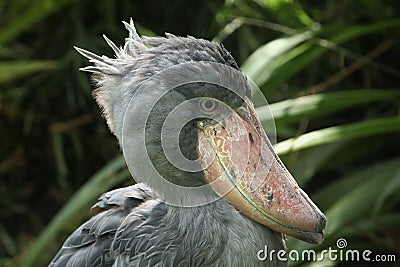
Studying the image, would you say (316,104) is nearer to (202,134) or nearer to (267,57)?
(267,57)

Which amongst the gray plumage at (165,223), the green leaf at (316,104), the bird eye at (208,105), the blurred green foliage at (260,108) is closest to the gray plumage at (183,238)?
the gray plumage at (165,223)

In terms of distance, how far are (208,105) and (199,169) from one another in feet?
0.38

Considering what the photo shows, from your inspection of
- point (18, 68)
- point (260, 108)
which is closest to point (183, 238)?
point (260, 108)

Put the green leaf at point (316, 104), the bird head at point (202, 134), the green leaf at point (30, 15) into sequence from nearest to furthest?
the bird head at point (202, 134), the green leaf at point (316, 104), the green leaf at point (30, 15)

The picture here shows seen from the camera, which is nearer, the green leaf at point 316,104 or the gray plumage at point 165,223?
the gray plumage at point 165,223

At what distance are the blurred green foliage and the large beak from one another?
22.4 inches

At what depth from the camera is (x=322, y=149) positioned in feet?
7.58

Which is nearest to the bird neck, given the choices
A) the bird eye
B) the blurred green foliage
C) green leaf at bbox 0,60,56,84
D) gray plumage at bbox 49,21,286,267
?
gray plumage at bbox 49,21,286,267

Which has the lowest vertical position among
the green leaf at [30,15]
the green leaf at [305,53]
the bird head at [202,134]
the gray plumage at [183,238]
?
the green leaf at [305,53]

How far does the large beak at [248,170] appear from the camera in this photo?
139 cm

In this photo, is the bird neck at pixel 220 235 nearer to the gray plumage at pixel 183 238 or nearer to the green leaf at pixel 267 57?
the gray plumage at pixel 183 238

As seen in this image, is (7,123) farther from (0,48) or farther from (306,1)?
(306,1)

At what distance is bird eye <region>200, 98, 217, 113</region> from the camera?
1372mm

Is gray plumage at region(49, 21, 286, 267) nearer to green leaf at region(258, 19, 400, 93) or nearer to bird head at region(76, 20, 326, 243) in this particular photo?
bird head at region(76, 20, 326, 243)
